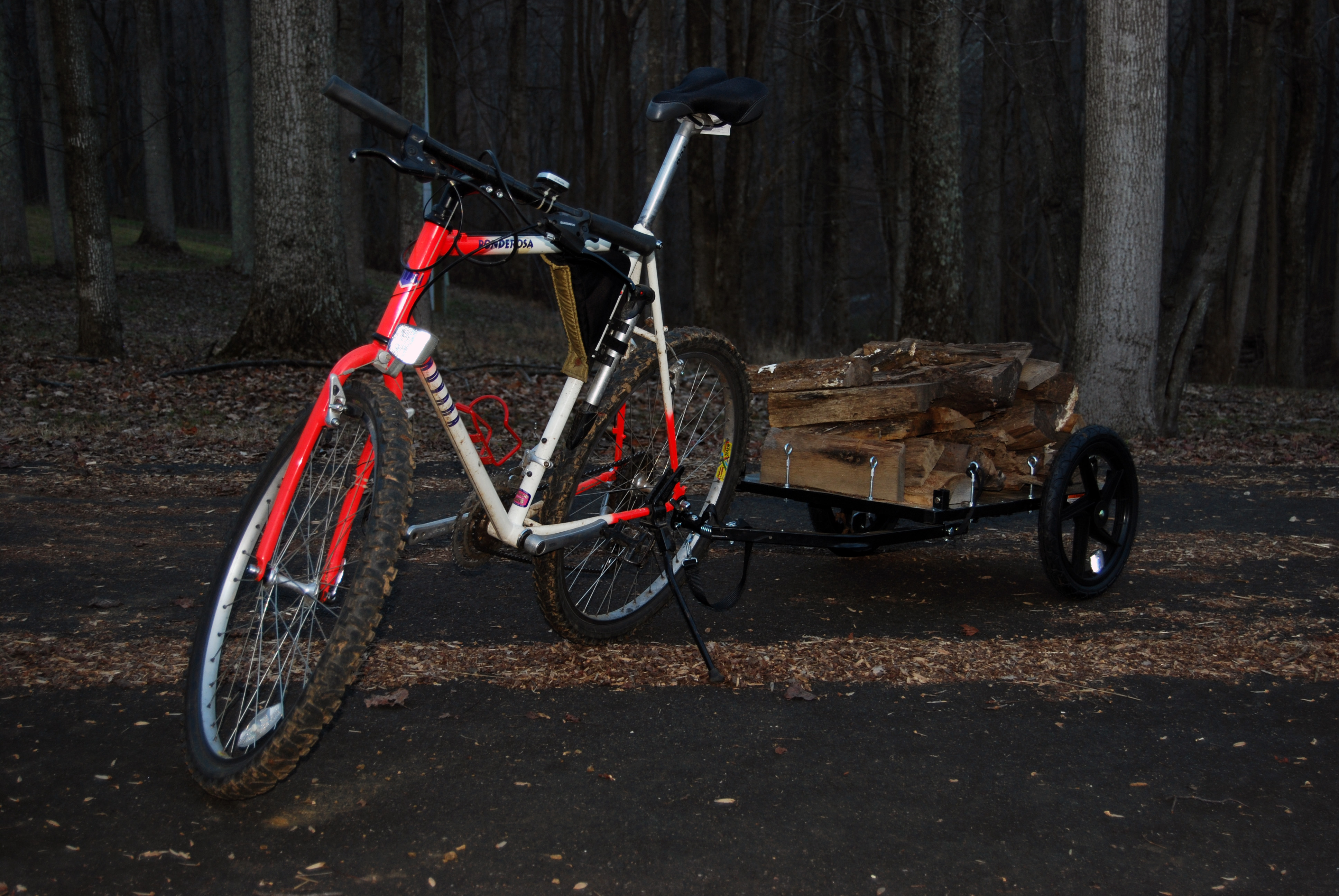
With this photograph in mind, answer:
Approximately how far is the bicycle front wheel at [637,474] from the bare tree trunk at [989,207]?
17522mm

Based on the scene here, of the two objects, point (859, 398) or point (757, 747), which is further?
point (859, 398)

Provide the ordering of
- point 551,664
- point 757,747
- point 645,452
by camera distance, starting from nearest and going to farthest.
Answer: point 757,747
point 551,664
point 645,452

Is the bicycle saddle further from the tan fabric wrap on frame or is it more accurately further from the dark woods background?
the dark woods background

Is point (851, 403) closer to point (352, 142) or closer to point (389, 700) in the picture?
point (389, 700)

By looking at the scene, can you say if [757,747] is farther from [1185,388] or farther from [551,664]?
[1185,388]

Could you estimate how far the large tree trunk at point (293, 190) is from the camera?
11.4 metres

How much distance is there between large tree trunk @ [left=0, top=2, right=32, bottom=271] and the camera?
816 inches

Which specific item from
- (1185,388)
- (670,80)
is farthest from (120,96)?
(1185,388)

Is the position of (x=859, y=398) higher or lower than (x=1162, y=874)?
higher

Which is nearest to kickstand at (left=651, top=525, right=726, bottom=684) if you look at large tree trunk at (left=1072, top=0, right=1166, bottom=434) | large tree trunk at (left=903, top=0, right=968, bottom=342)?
large tree trunk at (left=1072, top=0, right=1166, bottom=434)

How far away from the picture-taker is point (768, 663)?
396cm

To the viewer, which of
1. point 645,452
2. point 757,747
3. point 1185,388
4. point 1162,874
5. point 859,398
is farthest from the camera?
point 1185,388

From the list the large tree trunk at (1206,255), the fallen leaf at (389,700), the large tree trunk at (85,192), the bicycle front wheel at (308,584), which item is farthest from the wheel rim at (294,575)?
the large tree trunk at (85,192)

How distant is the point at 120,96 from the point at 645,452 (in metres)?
44.4
